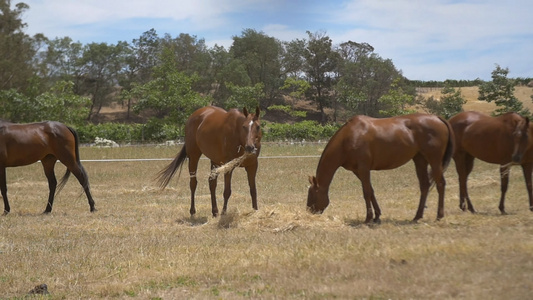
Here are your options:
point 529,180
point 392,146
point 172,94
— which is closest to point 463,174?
point 529,180

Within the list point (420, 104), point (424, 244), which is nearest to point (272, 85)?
point (420, 104)

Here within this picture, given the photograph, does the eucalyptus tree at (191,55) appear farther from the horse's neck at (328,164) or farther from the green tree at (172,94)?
the horse's neck at (328,164)

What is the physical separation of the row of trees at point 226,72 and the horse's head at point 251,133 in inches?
1481

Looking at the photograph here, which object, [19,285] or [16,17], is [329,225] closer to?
[19,285]

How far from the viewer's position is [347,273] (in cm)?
587

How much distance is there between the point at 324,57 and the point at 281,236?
6322 cm

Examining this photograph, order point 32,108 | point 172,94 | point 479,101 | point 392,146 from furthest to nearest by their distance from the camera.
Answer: point 479,101
point 172,94
point 32,108
point 392,146

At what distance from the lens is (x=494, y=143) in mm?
10852

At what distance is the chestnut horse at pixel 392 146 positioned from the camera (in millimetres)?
9508

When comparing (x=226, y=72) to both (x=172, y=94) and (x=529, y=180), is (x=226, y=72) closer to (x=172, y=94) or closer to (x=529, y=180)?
(x=172, y=94)

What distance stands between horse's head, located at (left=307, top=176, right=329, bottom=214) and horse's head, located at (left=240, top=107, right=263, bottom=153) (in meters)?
1.20

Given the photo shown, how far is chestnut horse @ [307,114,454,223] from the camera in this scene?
31.2 ft

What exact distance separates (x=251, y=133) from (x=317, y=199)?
1648mm

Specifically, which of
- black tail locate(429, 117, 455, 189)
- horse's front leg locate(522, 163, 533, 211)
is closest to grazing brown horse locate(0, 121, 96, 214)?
black tail locate(429, 117, 455, 189)
